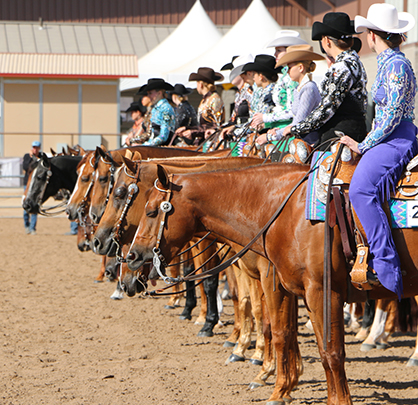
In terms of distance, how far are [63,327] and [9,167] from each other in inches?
601

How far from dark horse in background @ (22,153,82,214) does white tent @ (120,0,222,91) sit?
12.9 meters

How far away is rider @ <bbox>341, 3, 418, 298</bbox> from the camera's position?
3885 millimetres

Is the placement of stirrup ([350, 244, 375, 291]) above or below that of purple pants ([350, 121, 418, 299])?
below

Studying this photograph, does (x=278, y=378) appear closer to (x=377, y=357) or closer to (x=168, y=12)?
(x=377, y=357)

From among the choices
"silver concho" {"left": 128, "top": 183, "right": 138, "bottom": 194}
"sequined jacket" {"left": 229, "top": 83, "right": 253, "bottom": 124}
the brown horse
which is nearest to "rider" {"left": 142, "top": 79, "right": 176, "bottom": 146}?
"sequined jacket" {"left": 229, "top": 83, "right": 253, "bottom": 124}

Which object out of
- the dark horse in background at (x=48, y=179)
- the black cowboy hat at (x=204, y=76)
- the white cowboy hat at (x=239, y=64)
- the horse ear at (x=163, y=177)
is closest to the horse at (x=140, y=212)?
the horse ear at (x=163, y=177)

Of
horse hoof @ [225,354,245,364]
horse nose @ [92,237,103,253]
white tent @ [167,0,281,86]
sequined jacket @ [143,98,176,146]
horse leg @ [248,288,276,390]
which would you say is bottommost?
horse hoof @ [225,354,245,364]

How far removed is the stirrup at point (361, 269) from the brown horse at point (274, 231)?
0.11 meters

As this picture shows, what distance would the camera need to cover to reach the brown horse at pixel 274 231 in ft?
13.1

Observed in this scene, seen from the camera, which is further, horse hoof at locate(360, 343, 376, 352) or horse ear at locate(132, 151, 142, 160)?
horse ear at locate(132, 151, 142, 160)

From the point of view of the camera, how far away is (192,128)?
9.48 metres

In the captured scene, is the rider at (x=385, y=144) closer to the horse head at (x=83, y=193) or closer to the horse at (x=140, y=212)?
the horse at (x=140, y=212)

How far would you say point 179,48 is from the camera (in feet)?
82.1

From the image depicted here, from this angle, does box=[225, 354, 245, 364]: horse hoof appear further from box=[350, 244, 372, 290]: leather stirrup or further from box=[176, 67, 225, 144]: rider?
box=[176, 67, 225, 144]: rider
